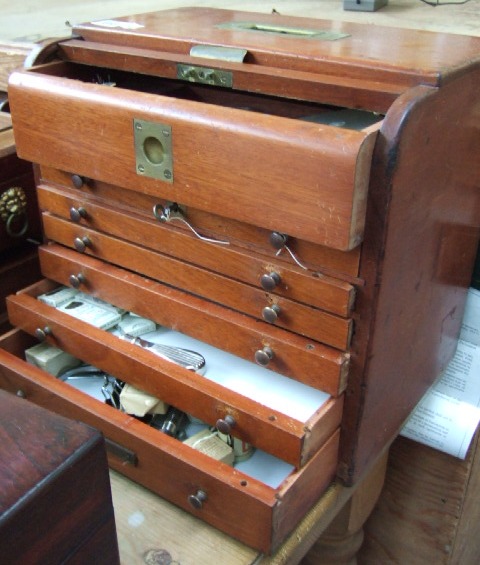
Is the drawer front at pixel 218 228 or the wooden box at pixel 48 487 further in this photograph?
the drawer front at pixel 218 228

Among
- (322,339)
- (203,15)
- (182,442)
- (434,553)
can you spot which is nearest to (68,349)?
(182,442)

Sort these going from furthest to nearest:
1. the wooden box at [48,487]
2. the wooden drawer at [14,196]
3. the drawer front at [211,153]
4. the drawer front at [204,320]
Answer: the wooden drawer at [14,196]
the drawer front at [204,320]
the drawer front at [211,153]
the wooden box at [48,487]

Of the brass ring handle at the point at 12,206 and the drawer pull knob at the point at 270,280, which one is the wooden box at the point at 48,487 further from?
the brass ring handle at the point at 12,206

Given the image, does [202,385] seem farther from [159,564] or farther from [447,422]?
[447,422]

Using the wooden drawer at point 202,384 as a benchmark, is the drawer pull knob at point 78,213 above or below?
above

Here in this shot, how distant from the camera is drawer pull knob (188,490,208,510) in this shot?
0.70 meters

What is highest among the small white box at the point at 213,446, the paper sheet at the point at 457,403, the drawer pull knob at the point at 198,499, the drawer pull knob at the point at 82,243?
the drawer pull knob at the point at 82,243

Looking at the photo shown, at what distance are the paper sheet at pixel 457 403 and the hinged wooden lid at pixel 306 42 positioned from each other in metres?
0.35

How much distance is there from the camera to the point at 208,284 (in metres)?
0.75

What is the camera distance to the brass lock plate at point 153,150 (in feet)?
2.19

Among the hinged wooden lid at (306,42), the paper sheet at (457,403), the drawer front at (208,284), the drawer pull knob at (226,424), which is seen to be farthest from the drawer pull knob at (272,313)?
the paper sheet at (457,403)

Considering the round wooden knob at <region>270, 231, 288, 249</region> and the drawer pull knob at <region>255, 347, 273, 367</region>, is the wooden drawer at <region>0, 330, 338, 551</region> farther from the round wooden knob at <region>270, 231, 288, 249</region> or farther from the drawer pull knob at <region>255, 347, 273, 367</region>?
the round wooden knob at <region>270, 231, 288, 249</region>

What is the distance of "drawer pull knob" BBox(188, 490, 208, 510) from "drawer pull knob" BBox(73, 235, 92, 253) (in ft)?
1.05

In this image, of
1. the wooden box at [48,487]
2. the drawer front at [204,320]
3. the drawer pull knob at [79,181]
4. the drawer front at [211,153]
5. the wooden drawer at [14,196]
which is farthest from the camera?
the wooden drawer at [14,196]
